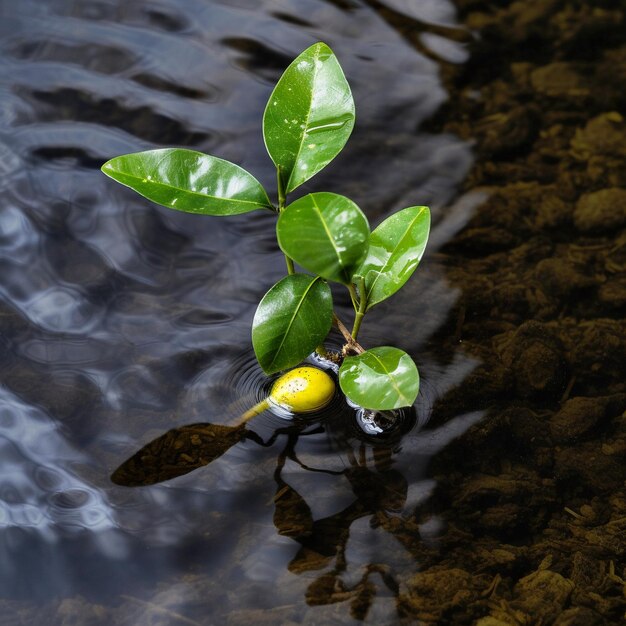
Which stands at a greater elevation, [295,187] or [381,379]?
[295,187]

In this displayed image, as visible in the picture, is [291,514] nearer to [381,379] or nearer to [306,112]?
[381,379]

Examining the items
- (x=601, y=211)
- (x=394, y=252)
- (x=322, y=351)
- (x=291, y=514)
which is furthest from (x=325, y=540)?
(x=601, y=211)

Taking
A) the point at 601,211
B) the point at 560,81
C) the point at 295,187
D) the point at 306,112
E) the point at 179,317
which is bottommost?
the point at 179,317

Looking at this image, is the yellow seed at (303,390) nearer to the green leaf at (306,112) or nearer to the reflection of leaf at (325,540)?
the reflection of leaf at (325,540)

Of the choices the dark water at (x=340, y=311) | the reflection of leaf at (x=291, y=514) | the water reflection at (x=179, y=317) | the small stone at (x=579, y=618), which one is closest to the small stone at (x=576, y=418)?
the dark water at (x=340, y=311)

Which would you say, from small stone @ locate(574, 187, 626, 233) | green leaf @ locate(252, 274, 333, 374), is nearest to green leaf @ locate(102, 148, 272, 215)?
green leaf @ locate(252, 274, 333, 374)

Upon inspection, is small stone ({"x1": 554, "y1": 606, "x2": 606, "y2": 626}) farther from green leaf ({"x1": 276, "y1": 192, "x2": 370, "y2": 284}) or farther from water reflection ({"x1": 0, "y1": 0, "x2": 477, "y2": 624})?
green leaf ({"x1": 276, "y1": 192, "x2": 370, "y2": 284})

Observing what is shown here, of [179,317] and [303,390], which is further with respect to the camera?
[179,317]
